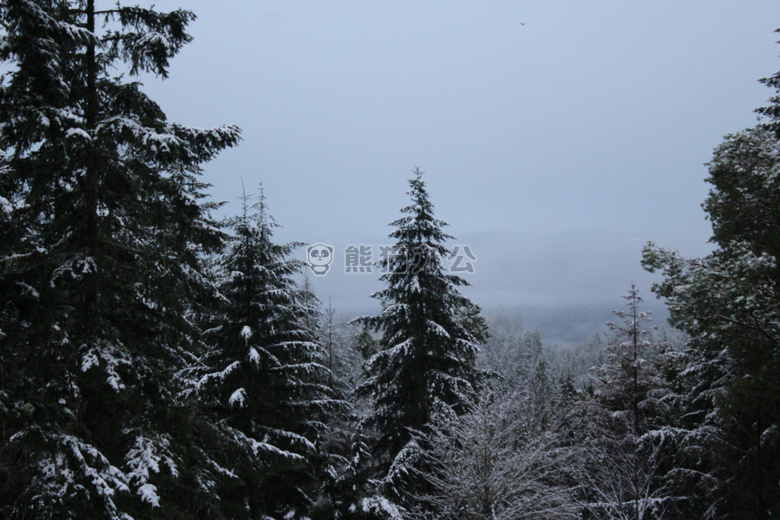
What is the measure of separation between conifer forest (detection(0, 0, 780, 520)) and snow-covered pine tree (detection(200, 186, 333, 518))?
7 centimetres

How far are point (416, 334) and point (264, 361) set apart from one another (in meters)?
4.87

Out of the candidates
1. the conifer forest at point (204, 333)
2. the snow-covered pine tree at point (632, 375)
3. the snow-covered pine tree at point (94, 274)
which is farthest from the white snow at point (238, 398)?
the snow-covered pine tree at point (632, 375)

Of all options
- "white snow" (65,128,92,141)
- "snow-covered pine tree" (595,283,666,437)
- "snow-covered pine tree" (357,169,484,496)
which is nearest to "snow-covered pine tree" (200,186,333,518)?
"snow-covered pine tree" (357,169,484,496)

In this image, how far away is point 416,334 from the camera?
46.8 ft

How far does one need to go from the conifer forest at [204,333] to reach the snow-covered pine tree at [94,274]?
0.03 m

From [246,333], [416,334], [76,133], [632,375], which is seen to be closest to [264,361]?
[246,333]

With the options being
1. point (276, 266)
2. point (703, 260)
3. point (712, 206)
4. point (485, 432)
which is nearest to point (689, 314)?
point (703, 260)

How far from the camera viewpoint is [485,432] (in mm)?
11711

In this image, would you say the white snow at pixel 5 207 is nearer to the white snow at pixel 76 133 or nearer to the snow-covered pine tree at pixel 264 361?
the white snow at pixel 76 133

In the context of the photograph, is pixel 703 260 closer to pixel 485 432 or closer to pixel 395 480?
pixel 485 432

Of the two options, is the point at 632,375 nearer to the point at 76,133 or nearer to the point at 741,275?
the point at 741,275

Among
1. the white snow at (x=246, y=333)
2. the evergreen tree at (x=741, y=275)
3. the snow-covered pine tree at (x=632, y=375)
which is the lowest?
the snow-covered pine tree at (x=632, y=375)

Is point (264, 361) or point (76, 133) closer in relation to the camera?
point (76, 133)

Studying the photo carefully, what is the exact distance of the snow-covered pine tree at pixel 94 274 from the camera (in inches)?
214
